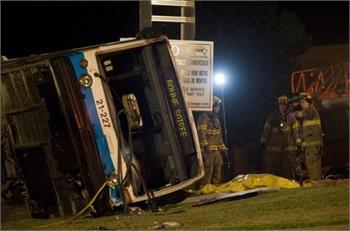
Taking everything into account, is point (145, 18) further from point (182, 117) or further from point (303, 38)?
point (303, 38)

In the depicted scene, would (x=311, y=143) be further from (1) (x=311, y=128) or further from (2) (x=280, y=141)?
(2) (x=280, y=141)

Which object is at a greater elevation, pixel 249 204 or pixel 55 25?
pixel 55 25

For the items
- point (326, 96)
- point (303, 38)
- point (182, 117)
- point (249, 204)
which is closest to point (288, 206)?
point (249, 204)

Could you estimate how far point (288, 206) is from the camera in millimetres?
7195

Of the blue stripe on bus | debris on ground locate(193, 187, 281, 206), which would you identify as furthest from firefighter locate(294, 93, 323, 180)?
the blue stripe on bus

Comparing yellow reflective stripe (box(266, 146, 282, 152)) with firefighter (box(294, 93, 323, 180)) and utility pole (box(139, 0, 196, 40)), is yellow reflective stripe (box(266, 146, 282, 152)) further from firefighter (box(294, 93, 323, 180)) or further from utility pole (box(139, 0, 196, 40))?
utility pole (box(139, 0, 196, 40))

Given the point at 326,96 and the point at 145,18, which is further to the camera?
the point at 326,96

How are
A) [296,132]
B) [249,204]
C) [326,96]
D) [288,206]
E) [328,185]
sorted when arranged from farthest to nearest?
[326,96]
[296,132]
[328,185]
[249,204]
[288,206]

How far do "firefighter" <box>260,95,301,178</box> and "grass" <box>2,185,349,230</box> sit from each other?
7.15ft

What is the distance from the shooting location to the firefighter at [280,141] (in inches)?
422

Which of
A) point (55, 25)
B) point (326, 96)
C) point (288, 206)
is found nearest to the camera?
point (288, 206)

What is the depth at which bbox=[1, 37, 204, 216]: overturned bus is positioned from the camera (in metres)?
7.27

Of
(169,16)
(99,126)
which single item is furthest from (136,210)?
(169,16)

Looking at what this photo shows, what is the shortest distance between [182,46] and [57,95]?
9.20 feet
